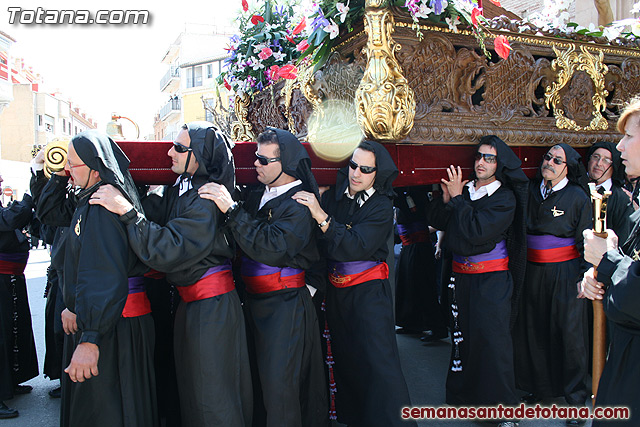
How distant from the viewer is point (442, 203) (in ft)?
12.7

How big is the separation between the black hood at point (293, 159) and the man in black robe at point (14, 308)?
2.44 metres

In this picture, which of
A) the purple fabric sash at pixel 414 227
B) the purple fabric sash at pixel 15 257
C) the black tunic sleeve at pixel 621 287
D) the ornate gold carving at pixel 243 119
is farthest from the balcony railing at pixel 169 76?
the black tunic sleeve at pixel 621 287

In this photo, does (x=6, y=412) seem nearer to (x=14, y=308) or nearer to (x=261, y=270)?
(x=14, y=308)

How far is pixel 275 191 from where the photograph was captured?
304 cm

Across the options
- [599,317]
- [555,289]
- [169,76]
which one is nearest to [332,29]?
[599,317]

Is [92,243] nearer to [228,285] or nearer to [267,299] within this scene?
[228,285]

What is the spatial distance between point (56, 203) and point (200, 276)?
3.99ft

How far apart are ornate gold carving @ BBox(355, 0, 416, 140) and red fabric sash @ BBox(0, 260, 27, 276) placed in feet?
10.4

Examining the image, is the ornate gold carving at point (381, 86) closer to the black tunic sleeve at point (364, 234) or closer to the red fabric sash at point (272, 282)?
the black tunic sleeve at point (364, 234)

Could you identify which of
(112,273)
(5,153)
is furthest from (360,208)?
(5,153)

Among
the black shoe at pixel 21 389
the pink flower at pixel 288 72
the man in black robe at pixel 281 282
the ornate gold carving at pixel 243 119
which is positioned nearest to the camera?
the man in black robe at pixel 281 282

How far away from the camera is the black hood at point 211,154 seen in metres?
2.75

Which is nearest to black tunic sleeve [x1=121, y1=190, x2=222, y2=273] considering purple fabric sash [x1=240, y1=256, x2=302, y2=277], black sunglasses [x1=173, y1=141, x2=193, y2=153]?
black sunglasses [x1=173, y1=141, x2=193, y2=153]

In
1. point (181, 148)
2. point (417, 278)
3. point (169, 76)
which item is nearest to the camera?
point (181, 148)
